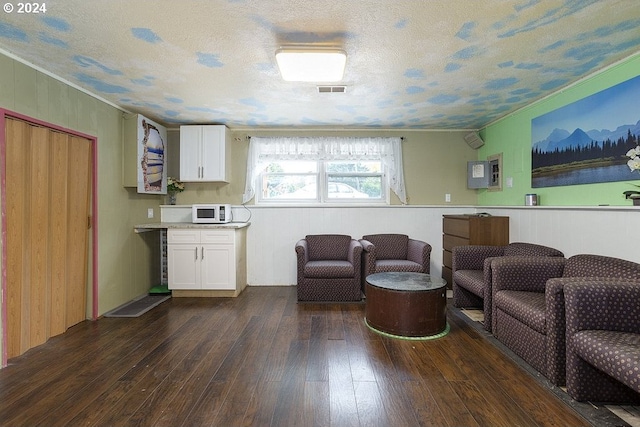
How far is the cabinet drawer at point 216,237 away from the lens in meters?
4.38

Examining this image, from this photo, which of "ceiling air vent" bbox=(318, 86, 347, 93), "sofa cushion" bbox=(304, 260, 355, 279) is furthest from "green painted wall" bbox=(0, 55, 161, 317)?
"ceiling air vent" bbox=(318, 86, 347, 93)

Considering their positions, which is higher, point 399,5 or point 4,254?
point 399,5

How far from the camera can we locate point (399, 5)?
200cm

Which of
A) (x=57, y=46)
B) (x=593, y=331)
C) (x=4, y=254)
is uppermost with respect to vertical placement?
(x=57, y=46)

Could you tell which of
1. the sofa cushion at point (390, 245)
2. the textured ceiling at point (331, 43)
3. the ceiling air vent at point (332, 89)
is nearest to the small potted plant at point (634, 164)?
the textured ceiling at point (331, 43)

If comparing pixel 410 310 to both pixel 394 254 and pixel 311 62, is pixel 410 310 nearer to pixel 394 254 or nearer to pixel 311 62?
pixel 394 254

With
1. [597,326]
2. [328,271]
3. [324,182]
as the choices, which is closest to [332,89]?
[324,182]

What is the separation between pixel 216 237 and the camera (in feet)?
14.4

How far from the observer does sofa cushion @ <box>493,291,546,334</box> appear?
2295 mm

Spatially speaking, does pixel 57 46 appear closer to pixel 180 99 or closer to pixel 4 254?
pixel 180 99

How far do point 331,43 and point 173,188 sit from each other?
3.53 metres

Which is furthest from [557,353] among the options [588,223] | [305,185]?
[305,185]

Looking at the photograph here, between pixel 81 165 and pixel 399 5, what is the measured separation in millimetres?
3409

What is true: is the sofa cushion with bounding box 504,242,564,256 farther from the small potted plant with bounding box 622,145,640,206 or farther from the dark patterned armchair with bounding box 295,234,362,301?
the dark patterned armchair with bounding box 295,234,362,301
